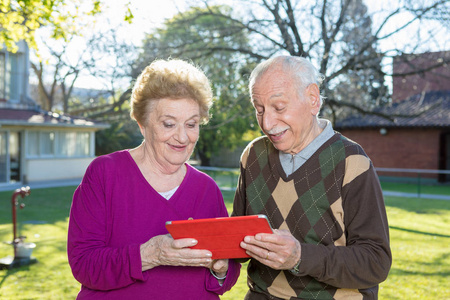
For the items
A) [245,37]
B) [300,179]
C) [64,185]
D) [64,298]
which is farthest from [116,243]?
[64,185]

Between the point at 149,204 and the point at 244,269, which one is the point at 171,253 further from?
the point at 244,269

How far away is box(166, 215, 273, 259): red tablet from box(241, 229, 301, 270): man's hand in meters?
0.03

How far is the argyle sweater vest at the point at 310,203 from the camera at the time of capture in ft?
7.74

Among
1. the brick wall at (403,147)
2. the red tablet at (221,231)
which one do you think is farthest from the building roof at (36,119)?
the red tablet at (221,231)

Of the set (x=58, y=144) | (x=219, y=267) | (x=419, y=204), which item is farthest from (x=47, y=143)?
(x=219, y=267)

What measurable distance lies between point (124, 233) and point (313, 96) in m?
1.18

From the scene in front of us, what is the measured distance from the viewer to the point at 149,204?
8.18 ft

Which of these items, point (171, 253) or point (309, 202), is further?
point (309, 202)

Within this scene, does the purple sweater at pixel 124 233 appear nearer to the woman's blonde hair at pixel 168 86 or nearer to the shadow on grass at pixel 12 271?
the woman's blonde hair at pixel 168 86

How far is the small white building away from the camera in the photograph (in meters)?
20.4

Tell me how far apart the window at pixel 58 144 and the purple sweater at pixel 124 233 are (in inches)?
808

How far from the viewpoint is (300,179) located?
2.48m

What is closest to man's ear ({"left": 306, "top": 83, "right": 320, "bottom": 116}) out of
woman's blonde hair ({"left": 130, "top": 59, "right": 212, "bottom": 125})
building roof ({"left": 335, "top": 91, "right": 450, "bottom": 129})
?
woman's blonde hair ({"left": 130, "top": 59, "right": 212, "bottom": 125})

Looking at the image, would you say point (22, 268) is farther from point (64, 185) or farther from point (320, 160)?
point (64, 185)
